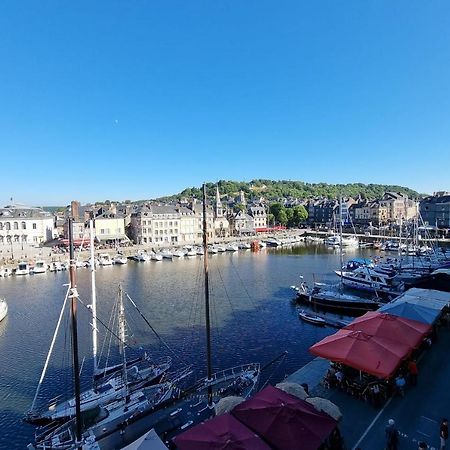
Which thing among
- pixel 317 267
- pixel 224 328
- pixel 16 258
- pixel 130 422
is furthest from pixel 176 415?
pixel 16 258

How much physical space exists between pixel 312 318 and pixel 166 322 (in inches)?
497

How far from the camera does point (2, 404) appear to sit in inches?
776

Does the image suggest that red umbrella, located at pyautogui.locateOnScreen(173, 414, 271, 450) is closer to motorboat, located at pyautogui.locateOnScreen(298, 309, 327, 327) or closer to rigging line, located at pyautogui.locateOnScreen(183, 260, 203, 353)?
rigging line, located at pyautogui.locateOnScreen(183, 260, 203, 353)

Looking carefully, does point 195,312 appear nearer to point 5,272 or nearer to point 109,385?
point 109,385

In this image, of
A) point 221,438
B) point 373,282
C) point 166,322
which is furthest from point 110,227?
point 221,438

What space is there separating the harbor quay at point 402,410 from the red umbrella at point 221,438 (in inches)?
148

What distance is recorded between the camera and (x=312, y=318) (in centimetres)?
3084

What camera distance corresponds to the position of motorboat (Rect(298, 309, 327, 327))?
30.4m

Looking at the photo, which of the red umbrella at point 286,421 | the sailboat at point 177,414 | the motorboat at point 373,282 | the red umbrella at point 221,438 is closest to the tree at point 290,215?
the motorboat at point 373,282

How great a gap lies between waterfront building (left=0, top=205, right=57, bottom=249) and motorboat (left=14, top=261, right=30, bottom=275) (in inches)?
796

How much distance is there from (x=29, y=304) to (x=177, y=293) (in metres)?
15.9

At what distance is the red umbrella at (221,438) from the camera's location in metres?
8.87

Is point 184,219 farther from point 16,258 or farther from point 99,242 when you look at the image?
point 16,258

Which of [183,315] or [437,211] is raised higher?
[437,211]
